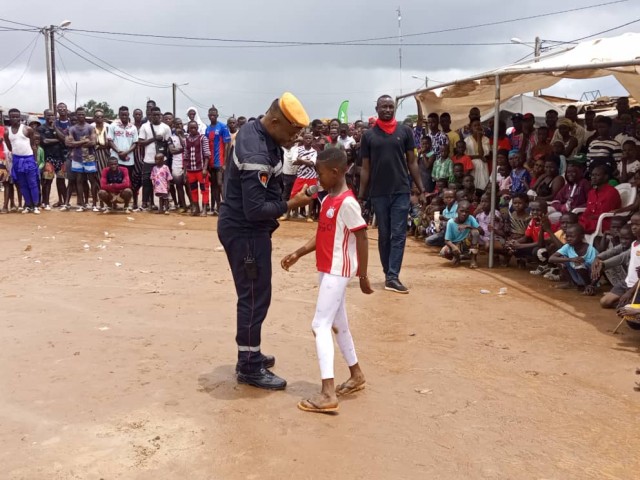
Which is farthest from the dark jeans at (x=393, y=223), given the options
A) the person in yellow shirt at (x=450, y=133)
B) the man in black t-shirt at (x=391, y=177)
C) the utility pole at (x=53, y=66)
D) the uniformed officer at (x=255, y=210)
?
the utility pole at (x=53, y=66)

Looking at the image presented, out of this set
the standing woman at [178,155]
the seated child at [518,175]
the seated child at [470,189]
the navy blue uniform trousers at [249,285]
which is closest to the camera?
the navy blue uniform trousers at [249,285]

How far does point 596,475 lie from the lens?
316cm

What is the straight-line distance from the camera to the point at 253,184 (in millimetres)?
3777

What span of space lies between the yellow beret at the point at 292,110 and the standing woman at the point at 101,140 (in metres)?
10.3

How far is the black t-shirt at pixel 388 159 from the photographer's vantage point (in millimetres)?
6971

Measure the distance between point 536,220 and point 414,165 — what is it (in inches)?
80.1

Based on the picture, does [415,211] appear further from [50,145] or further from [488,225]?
[50,145]

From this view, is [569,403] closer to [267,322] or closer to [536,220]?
[267,322]

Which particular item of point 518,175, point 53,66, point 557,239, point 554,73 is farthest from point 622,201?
point 53,66

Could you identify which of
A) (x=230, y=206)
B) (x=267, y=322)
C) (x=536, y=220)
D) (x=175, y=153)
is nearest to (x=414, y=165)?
(x=536, y=220)

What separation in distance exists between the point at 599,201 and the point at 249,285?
5.02 meters

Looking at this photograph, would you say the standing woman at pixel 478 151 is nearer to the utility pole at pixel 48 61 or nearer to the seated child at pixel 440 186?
the seated child at pixel 440 186

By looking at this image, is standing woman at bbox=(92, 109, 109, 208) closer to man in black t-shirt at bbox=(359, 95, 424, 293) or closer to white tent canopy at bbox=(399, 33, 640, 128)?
white tent canopy at bbox=(399, 33, 640, 128)

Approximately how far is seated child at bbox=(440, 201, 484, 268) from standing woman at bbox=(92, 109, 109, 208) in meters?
7.74
